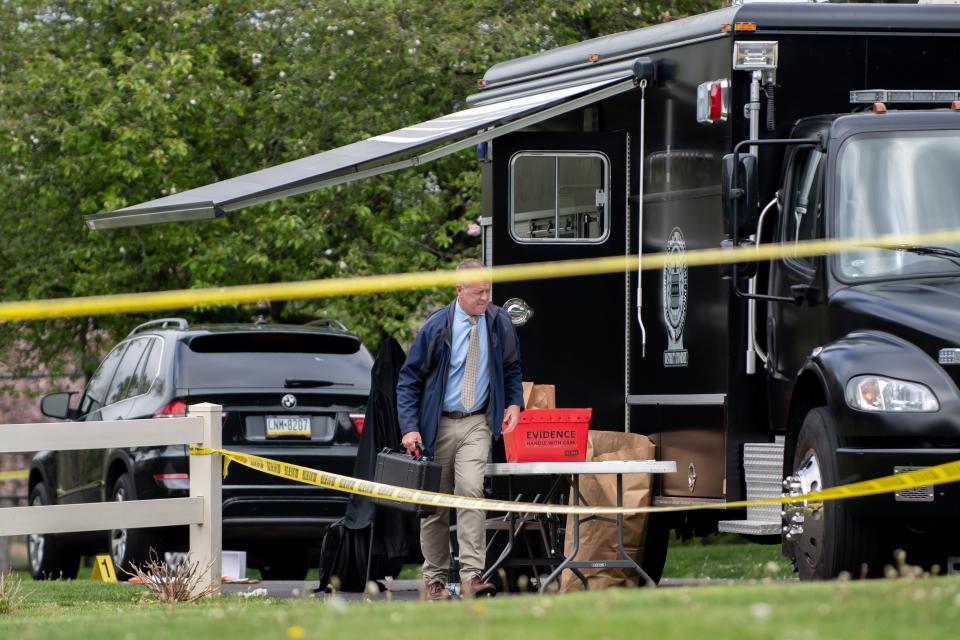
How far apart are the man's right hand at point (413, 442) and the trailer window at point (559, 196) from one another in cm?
180

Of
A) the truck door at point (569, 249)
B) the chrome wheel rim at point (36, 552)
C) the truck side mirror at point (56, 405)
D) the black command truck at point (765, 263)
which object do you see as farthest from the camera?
the chrome wheel rim at point (36, 552)

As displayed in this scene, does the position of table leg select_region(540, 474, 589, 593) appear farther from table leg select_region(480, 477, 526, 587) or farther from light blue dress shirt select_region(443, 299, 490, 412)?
light blue dress shirt select_region(443, 299, 490, 412)

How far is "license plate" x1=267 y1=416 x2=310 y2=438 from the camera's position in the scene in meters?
12.1

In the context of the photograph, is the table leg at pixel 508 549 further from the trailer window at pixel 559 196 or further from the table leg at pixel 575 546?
the trailer window at pixel 559 196

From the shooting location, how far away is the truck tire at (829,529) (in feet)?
27.7

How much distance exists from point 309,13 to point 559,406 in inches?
337

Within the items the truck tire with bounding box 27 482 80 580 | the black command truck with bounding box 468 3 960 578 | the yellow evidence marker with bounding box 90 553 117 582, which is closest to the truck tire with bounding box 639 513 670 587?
the black command truck with bounding box 468 3 960 578

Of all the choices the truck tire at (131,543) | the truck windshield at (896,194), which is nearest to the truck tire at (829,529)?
the truck windshield at (896,194)

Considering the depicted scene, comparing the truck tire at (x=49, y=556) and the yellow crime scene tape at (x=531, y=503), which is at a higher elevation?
the yellow crime scene tape at (x=531, y=503)

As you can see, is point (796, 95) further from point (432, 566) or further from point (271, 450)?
point (271, 450)

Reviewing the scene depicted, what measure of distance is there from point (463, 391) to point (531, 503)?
2.51 ft

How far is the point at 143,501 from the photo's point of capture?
10602 millimetres

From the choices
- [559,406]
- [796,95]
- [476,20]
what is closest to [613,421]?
[559,406]

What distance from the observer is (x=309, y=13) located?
1867 centimetres
